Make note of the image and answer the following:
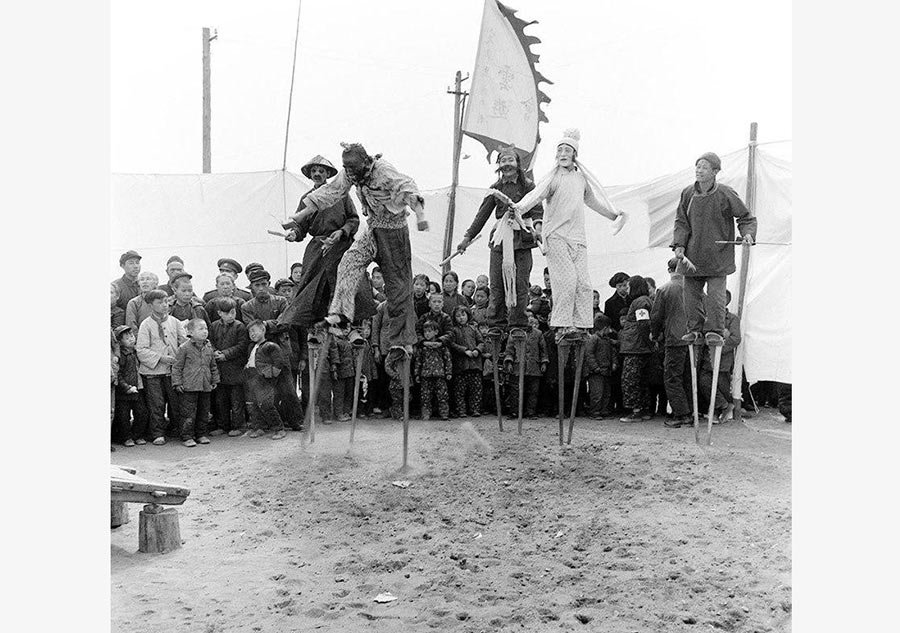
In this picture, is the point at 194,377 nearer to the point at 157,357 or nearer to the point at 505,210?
the point at 157,357

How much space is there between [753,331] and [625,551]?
358cm

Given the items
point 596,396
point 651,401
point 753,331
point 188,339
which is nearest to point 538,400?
point 596,396

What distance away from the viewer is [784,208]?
6320 mm

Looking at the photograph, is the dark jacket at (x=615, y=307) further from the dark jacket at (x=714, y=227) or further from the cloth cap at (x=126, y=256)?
the cloth cap at (x=126, y=256)

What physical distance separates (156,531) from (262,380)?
2042 millimetres

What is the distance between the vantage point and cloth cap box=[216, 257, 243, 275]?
5.90 metres

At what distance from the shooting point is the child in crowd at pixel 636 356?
6.43 m

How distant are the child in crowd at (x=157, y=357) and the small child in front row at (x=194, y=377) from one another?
5cm

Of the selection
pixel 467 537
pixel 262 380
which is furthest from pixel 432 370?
pixel 467 537

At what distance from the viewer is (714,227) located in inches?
213

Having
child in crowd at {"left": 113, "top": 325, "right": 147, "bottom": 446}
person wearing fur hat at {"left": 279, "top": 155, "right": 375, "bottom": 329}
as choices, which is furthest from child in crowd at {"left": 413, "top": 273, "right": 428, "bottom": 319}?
child in crowd at {"left": 113, "top": 325, "right": 147, "bottom": 446}

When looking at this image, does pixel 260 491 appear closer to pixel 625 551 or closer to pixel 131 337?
pixel 131 337

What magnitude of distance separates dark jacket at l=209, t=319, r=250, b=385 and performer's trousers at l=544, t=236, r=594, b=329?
87.6 inches

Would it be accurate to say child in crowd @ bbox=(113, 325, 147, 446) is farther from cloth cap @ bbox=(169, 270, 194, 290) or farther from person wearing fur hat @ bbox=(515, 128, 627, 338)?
person wearing fur hat @ bbox=(515, 128, 627, 338)
